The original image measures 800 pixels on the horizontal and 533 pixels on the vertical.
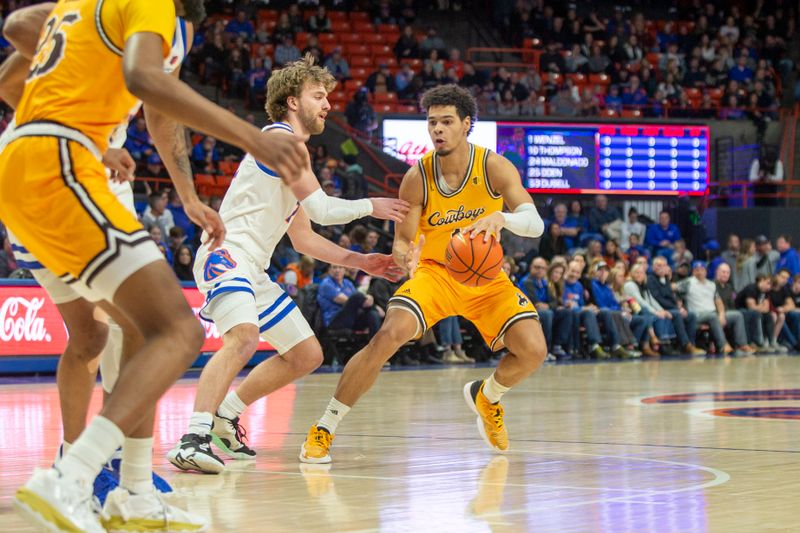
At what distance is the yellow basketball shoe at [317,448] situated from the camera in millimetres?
6176

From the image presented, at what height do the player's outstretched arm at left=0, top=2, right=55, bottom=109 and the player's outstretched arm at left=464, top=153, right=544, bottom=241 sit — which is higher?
the player's outstretched arm at left=0, top=2, right=55, bottom=109

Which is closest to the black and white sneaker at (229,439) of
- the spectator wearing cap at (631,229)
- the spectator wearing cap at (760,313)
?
the spectator wearing cap at (760,313)

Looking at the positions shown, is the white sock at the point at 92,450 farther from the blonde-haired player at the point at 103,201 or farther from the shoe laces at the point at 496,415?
the shoe laces at the point at 496,415

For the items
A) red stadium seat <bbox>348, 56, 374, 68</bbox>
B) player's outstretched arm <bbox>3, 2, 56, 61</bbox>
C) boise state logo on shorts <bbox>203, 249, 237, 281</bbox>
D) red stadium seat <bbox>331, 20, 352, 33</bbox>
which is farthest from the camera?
red stadium seat <bbox>331, 20, 352, 33</bbox>

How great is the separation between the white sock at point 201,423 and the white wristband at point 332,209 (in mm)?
1087

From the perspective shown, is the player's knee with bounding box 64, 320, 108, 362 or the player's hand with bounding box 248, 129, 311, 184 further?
the player's knee with bounding box 64, 320, 108, 362

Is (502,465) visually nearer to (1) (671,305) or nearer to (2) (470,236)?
(2) (470,236)

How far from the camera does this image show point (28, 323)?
1247cm

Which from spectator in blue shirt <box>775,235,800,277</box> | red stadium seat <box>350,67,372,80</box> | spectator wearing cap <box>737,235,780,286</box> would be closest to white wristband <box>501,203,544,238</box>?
spectator wearing cap <box>737,235,780,286</box>

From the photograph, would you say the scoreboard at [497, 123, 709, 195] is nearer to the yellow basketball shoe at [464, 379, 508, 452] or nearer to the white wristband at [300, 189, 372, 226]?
the yellow basketball shoe at [464, 379, 508, 452]

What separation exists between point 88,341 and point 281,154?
1.46m

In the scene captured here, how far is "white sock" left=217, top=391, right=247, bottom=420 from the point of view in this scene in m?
6.48

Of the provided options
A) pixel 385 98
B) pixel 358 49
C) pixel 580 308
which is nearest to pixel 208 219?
pixel 580 308

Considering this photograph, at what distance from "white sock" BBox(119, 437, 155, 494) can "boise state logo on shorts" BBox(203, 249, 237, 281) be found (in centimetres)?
224
